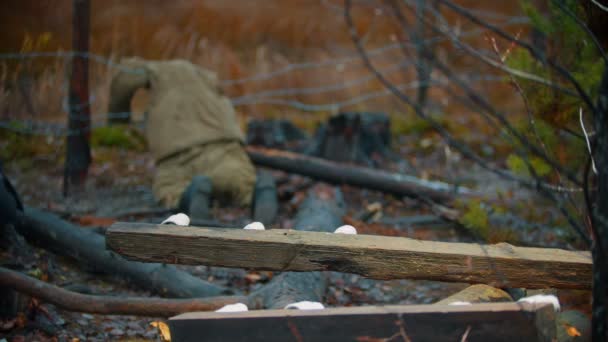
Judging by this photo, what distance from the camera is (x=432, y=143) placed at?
23.7ft

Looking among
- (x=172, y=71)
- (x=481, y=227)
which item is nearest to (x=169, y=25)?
(x=172, y=71)

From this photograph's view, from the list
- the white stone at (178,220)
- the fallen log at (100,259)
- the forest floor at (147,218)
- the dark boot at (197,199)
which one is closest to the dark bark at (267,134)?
the forest floor at (147,218)

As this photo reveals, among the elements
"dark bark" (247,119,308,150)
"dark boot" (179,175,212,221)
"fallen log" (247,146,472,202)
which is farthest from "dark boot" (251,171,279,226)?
"dark bark" (247,119,308,150)

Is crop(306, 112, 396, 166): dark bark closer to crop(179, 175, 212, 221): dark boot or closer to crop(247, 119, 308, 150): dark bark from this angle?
crop(247, 119, 308, 150): dark bark

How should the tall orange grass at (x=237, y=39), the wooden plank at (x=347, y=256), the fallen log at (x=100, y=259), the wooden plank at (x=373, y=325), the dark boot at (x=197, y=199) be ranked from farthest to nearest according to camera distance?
the tall orange grass at (x=237, y=39), the dark boot at (x=197, y=199), the fallen log at (x=100, y=259), the wooden plank at (x=347, y=256), the wooden plank at (x=373, y=325)

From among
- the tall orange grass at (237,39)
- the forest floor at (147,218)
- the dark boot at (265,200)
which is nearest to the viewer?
the forest floor at (147,218)

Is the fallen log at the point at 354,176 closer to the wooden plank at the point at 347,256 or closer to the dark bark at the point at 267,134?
the dark bark at the point at 267,134

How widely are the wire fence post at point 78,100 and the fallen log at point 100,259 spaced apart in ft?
5.24

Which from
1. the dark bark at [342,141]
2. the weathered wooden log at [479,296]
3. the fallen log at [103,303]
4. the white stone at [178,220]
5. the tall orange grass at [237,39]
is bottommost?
the fallen log at [103,303]

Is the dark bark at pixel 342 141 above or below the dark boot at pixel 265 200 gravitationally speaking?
above

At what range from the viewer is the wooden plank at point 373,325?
5.68ft

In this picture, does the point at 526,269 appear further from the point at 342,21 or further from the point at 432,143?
the point at 342,21

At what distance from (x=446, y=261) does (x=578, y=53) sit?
1.87 meters

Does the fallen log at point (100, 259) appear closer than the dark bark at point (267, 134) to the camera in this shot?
Yes
